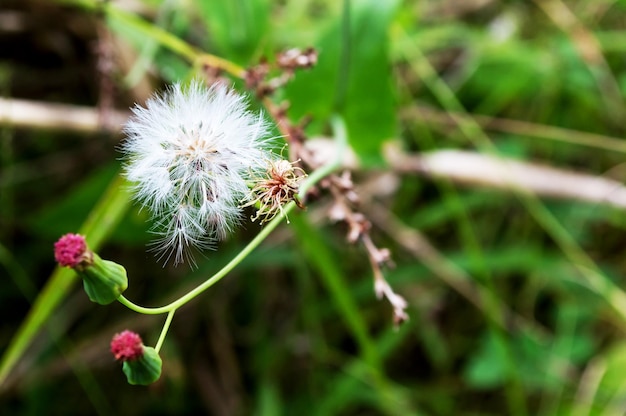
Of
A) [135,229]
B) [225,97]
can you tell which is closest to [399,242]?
[135,229]

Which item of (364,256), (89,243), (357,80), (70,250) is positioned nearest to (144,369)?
(70,250)

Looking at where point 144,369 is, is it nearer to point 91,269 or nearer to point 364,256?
point 91,269

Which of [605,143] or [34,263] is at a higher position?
[34,263]

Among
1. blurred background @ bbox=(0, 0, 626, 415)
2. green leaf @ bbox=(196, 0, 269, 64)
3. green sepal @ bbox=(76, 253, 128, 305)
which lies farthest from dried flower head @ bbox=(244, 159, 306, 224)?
blurred background @ bbox=(0, 0, 626, 415)

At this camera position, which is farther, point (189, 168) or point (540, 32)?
point (540, 32)

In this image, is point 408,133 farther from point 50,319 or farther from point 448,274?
point 50,319

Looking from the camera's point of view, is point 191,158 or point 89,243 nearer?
point 191,158

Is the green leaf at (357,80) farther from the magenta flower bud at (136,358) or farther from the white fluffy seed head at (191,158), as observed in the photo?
the magenta flower bud at (136,358)

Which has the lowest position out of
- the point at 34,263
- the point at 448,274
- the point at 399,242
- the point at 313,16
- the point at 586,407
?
the point at 586,407
